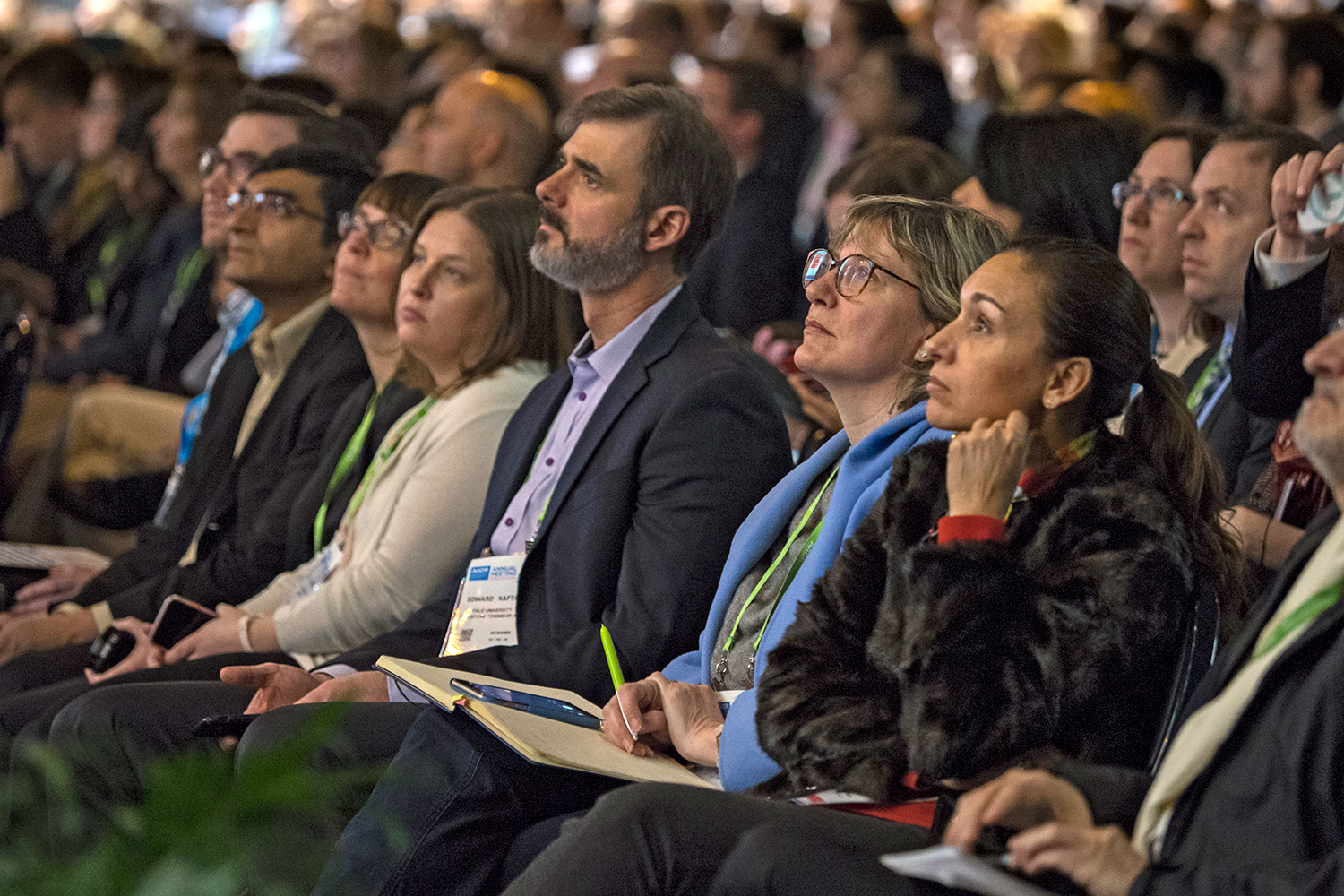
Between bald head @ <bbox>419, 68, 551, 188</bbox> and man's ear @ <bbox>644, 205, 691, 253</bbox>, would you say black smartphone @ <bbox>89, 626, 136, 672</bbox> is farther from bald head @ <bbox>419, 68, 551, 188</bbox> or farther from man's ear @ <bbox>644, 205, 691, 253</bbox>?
bald head @ <bbox>419, 68, 551, 188</bbox>

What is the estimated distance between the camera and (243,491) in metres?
4.02

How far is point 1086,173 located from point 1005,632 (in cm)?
238

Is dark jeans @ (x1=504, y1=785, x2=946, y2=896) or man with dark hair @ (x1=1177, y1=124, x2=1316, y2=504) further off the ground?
man with dark hair @ (x1=1177, y1=124, x2=1316, y2=504)

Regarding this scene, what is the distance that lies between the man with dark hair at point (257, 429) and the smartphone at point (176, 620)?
0.25 m

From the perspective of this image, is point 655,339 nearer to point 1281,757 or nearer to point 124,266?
point 1281,757

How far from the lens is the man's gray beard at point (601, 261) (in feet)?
10.2

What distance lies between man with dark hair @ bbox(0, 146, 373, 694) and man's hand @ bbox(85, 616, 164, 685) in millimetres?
211

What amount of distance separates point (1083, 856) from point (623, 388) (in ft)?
5.01

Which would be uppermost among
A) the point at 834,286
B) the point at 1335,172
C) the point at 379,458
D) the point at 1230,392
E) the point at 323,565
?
the point at 1335,172

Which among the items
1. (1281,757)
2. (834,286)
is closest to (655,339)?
(834,286)

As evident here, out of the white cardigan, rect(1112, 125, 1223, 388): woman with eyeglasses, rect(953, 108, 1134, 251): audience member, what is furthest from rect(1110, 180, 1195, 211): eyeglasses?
the white cardigan

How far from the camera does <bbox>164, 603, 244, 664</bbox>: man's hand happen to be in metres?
3.46

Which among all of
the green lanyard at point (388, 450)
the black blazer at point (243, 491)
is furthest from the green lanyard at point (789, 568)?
the black blazer at point (243, 491)

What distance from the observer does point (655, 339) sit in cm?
307
